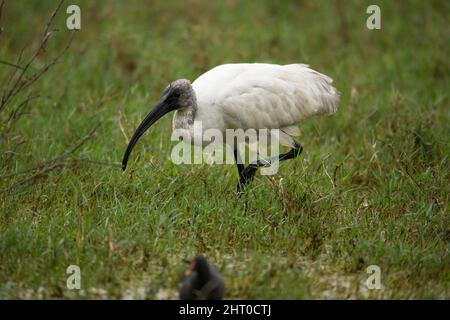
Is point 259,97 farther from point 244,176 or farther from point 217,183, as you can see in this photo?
point 217,183

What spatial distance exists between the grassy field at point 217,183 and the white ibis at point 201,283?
0.27 metres

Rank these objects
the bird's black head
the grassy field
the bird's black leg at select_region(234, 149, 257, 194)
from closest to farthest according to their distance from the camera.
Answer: the grassy field → the bird's black head → the bird's black leg at select_region(234, 149, 257, 194)

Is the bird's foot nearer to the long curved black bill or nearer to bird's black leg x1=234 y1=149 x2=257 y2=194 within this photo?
bird's black leg x1=234 y1=149 x2=257 y2=194

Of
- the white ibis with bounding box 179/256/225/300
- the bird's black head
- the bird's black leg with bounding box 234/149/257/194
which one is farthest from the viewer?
the bird's black leg with bounding box 234/149/257/194

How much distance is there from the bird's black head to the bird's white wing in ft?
0.43

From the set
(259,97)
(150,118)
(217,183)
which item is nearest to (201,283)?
(150,118)

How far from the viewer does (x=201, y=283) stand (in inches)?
162

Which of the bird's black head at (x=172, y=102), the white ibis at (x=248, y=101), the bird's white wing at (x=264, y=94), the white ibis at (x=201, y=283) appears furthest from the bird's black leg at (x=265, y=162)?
the white ibis at (x=201, y=283)

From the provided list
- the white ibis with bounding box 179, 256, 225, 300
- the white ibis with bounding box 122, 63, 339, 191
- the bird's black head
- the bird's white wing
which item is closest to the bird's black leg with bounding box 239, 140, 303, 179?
the white ibis with bounding box 122, 63, 339, 191

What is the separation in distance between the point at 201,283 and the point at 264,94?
2119mm

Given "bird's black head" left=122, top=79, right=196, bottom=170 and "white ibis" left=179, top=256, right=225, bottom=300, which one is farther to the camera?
"bird's black head" left=122, top=79, right=196, bottom=170

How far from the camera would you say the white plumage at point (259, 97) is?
18.5ft

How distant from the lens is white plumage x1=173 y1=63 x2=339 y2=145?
5652 millimetres

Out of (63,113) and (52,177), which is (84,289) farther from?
(63,113)
